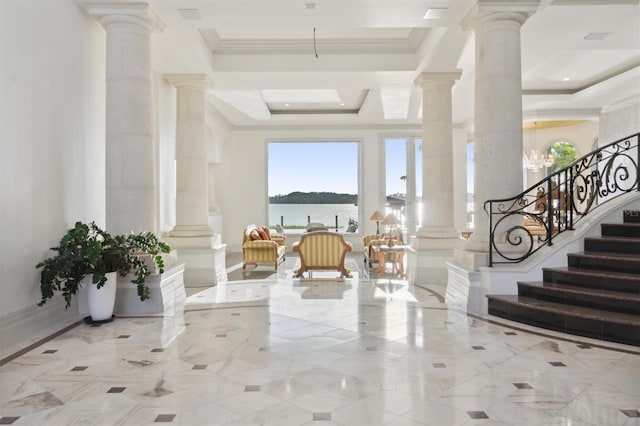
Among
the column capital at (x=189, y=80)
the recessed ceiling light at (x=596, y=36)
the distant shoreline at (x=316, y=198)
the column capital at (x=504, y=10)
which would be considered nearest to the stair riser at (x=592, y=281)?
the column capital at (x=504, y=10)

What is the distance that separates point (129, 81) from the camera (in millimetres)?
5637

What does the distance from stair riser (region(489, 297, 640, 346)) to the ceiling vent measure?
5216 mm

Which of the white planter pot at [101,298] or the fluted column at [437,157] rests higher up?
the fluted column at [437,157]

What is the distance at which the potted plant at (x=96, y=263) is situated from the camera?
15.6 feet

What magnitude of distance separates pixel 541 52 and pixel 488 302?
181 inches

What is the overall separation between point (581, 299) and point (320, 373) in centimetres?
314

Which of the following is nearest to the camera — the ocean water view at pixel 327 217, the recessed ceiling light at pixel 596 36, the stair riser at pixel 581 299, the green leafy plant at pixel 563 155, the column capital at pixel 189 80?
the stair riser at pixel 581 299

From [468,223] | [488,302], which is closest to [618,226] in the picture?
[488,302]

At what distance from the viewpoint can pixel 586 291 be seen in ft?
16.4

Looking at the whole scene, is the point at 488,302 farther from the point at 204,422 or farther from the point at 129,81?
the point at 129,81

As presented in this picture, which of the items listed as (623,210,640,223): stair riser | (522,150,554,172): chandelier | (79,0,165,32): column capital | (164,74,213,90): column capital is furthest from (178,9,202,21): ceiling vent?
(522,150,554,172): chandelier

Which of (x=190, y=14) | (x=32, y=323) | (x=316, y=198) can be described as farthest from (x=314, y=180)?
(x=32, y=323)

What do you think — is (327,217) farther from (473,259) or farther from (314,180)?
(473,259)

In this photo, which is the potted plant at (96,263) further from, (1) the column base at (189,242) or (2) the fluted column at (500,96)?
(2) the fluted column at (500,96)
